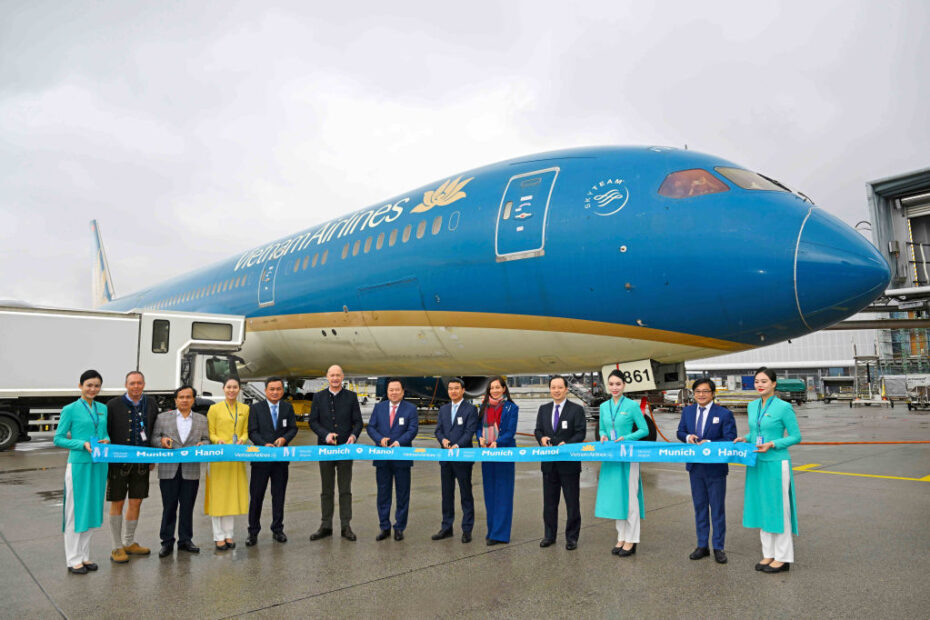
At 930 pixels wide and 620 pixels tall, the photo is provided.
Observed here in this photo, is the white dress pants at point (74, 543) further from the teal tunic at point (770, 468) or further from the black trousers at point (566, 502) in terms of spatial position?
the teal tunic at point (770, 468)

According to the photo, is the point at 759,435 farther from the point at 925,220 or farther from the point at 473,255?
the point at 925,220

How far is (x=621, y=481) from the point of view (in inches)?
196

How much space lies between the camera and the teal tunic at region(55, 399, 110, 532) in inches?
185

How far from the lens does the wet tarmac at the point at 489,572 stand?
12.1 ft

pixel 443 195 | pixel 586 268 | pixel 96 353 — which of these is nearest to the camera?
pixel 586 268

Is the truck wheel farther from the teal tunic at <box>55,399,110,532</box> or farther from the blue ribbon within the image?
the blue ribbon

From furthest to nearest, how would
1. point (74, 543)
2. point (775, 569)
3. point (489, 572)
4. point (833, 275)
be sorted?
1. point (833, 275)
2. point (74, 543)
3. point (489, 572)
4. point (775, 569)

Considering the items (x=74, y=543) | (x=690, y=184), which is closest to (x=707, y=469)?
(x=690, y=184)

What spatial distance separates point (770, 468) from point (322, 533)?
362cm

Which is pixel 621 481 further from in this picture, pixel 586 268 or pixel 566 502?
pixel 586 268

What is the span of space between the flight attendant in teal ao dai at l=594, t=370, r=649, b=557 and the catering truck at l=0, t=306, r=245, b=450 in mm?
10058

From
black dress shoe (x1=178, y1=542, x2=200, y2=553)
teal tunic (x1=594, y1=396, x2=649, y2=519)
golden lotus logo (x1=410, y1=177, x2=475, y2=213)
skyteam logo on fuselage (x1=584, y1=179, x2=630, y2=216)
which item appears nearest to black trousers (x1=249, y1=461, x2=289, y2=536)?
black dress shoe (x1=178, y1=542, x2=200, y2=553)

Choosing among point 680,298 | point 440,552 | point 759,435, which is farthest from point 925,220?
point 440,552

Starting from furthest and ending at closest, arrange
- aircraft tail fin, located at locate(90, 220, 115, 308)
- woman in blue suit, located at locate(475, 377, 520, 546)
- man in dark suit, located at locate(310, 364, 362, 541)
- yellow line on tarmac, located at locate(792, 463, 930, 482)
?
aircraft tail fin, located at locate(90, 220, 115, 308) → yellow line on tarmac, located at locate(792, 463, 930, 482) → man in dark suit, located at locate(310, 364, 362, 541) → woman in blue suit, located at locate(475, 377, 520, 546)
